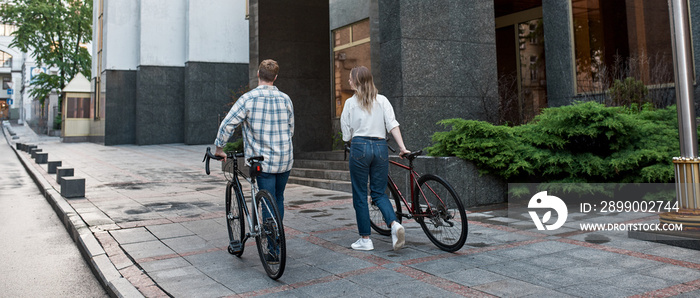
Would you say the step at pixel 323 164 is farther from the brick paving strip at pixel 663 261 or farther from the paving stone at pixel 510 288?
the paving stone at pixel 510 288

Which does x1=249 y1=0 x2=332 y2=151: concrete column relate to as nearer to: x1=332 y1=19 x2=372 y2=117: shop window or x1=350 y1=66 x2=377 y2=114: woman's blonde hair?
x1=332 y1=19 x2=372 y2=117: shop window

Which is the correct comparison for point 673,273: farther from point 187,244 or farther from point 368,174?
point 187,244

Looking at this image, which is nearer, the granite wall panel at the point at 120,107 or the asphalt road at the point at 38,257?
the asphalt road at the point at 38,257

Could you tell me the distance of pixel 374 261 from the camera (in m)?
4.88

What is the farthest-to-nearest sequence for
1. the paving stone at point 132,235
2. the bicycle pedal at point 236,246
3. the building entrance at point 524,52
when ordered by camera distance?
the building entrance at point 524,52, the paving stone at point 132,235, the bicycle pedal at point 236,246

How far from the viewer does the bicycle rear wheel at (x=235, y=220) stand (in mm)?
5109

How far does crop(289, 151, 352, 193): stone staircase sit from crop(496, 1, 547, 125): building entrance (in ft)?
18.5

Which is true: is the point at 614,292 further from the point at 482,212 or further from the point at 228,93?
the point at 228,93

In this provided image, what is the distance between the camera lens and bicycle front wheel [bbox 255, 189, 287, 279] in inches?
167

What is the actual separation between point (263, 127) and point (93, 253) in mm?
2481

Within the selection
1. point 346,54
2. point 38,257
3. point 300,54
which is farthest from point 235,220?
point 346,54

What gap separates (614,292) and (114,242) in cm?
518

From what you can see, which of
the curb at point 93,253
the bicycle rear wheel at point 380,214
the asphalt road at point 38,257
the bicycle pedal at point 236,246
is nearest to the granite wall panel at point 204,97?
the asphalt road at point 38,257

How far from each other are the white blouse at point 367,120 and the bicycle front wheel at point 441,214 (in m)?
0.69
